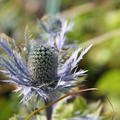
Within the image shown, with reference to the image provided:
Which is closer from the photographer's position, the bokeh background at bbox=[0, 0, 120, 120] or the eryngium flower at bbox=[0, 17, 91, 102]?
the eryngium flower at bbox=[0, 17, 91, 102]

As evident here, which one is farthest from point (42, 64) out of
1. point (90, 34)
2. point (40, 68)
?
point (90, 34)

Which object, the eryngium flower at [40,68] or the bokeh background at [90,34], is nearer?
the eryngium flower at [40,68]

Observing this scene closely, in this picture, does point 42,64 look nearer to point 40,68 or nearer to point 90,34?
point 40,68

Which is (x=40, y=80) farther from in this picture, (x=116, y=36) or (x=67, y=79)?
(x=116, y=36)

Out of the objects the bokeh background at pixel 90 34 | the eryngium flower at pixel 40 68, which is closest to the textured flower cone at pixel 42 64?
the eryngium flower at pixel 40 68

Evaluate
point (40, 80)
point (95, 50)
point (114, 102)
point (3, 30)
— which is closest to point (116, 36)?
point (95, 50)

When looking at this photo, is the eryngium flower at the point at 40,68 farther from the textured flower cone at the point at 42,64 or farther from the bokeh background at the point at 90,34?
the bokeh background at the point at 90,34

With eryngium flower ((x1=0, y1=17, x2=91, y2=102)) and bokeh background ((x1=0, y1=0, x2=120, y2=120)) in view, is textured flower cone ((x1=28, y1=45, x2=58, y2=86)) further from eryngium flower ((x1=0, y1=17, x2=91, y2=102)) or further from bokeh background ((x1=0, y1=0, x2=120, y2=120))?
bokeh background ((x1=0, y1=0, x2=120, y2=120))

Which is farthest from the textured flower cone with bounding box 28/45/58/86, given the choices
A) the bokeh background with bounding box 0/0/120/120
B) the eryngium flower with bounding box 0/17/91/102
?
the bokeh background with bounding box 0/0/120/120
